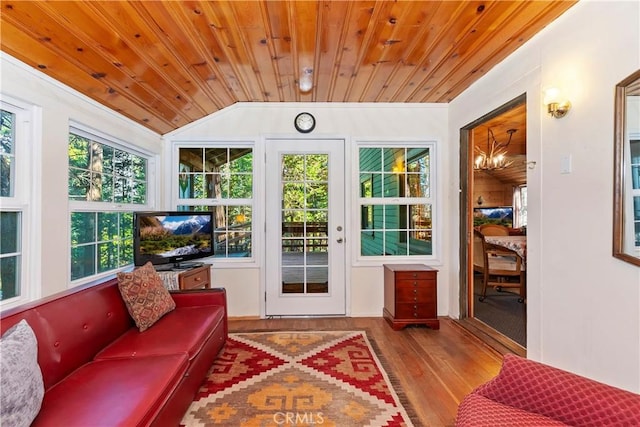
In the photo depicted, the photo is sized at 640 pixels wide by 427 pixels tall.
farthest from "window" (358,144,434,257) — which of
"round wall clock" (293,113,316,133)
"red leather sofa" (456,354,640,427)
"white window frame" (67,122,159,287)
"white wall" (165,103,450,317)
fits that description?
"red leather sofa" (456,354,640,427)

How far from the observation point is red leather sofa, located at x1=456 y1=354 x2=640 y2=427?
1.03m

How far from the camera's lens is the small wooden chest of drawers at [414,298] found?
321 cm

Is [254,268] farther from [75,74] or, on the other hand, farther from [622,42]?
[622,42]

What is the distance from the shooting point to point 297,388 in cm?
213

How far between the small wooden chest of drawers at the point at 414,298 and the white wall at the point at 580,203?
93 cm

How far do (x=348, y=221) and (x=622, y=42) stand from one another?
255 cm

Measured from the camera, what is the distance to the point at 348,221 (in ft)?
12.0

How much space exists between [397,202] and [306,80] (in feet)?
5.59

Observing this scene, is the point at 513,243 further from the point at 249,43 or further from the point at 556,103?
the point at 249,43

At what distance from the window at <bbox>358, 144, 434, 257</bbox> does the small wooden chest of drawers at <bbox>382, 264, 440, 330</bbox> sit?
523 millimetres

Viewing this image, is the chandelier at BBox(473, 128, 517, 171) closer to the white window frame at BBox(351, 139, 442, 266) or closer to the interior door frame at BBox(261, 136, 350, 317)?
the white window frame at BBox(351, 139, 442, 266)

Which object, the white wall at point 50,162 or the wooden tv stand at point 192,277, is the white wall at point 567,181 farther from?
the wooden tv stand at point 192,277

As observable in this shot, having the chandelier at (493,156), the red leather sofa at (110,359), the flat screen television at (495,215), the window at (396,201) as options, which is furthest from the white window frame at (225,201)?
the flat screen television at (495,215)

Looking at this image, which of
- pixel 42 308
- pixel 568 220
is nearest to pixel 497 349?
pixel 568 220
